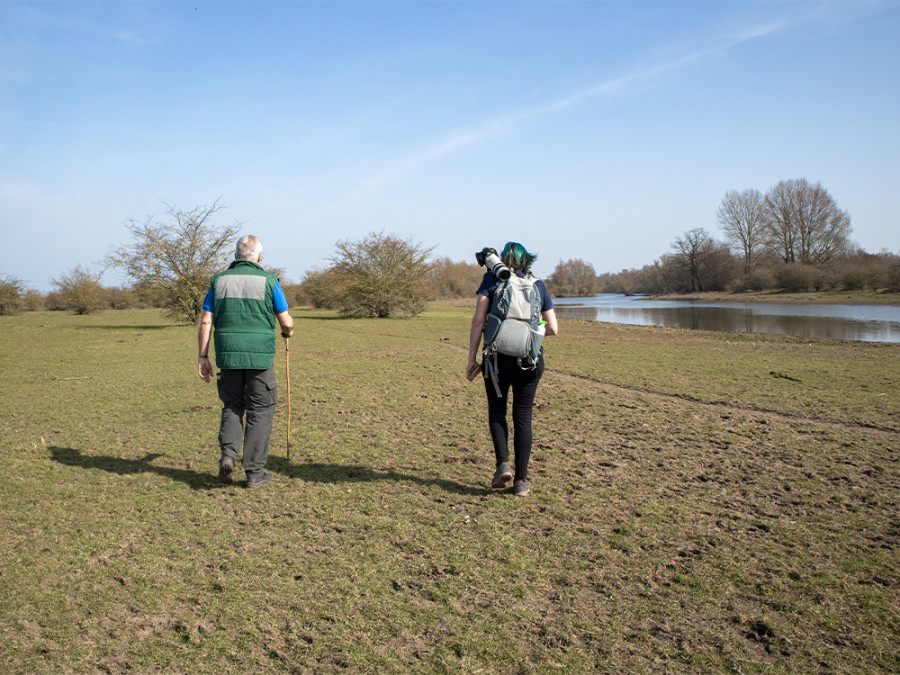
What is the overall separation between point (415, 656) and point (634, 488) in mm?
2941

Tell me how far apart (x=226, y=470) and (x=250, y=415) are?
1.72 ft

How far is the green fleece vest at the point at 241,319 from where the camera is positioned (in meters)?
4.80

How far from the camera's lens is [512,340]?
14.5 ft

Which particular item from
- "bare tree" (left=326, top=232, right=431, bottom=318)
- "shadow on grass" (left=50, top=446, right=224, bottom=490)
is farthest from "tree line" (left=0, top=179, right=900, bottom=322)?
"shadow on grass" (left=50, top=446, right=224, bottom=490)

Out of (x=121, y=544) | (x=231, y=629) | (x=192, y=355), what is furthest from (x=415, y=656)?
(x=192, y=355)

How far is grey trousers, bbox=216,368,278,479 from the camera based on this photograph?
4930mm

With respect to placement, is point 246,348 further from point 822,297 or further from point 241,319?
point 822,297

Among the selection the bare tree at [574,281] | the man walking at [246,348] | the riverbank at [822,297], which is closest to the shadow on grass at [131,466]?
the man walking at [246,348]

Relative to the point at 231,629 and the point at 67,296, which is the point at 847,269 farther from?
the point at 67,296

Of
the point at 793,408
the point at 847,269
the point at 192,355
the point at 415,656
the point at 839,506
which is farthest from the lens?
the point at 847,269

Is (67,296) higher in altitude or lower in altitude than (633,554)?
higher

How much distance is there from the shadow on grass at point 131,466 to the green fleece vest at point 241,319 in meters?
1.19

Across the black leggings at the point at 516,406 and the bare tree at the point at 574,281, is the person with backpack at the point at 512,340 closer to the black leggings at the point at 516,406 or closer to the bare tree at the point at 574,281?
the black leggings at the point at 516,406

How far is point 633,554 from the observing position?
12.2 feet
